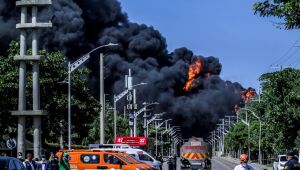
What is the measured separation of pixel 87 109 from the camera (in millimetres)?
58094

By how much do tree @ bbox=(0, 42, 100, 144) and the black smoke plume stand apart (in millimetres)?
56350

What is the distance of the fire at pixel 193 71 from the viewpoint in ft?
599

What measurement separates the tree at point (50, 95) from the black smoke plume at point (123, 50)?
56.3 metres

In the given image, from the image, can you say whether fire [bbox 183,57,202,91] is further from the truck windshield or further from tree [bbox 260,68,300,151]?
the truck windshield

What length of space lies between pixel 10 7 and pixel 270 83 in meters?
89.3

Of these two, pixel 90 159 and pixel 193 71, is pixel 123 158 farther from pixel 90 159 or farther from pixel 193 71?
pixel 193 71

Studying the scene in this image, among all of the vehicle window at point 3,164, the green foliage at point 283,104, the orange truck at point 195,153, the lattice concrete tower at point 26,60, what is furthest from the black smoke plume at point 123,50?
the vehicle window at point 3,164

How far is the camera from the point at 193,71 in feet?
599

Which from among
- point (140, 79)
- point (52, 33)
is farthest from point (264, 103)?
point (140, 79)

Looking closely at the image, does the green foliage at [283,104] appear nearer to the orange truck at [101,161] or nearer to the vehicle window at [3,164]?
the orange truck at [101,161]

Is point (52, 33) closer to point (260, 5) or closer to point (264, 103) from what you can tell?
point (264, 103)

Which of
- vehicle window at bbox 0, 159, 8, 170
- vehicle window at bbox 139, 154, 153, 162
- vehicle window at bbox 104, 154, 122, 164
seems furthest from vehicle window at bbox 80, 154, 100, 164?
vehicle window at bbox 0, 159, 8, 170

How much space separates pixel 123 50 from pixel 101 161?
11713 cm

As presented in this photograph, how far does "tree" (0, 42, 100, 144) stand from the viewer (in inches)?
2106
